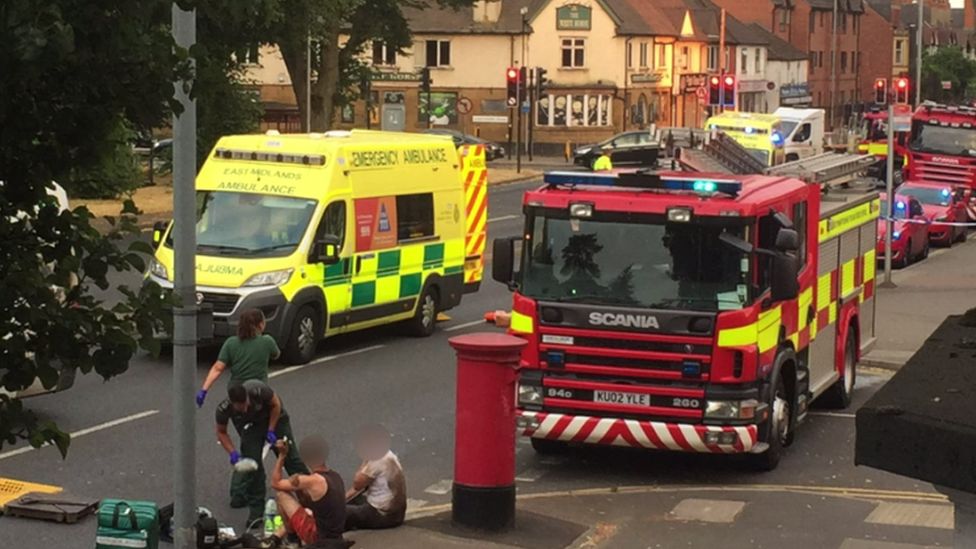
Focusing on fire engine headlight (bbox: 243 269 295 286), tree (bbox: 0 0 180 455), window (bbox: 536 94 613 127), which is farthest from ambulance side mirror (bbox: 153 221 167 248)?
window (bbox: 536 94 613 127)

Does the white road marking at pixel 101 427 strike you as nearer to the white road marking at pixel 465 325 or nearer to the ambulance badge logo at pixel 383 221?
the ambulance badge logo at pixel 383 221

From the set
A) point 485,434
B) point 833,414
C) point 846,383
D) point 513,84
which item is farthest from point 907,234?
point 513,84

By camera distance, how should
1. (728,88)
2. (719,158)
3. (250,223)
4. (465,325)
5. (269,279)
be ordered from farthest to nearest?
(728,88) < (465,325) < (250,223) < (269,279) < (719,158)

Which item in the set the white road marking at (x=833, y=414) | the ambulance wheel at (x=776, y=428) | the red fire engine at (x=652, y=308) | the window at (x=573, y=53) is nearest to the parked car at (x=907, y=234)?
the white road marking at (x=833, y=414)

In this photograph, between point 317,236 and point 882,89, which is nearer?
point 317,236

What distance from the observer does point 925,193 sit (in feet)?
137

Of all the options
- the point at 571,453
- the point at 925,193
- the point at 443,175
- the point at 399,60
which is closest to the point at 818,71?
the point at 399,60

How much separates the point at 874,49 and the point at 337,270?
4429 inches

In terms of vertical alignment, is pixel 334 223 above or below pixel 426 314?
above

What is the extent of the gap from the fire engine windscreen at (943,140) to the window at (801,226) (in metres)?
32.8

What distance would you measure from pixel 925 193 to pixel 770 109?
64441 mm

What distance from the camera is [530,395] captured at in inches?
563

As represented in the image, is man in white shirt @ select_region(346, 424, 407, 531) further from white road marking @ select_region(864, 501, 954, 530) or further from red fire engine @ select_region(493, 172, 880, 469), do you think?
white road marking @ select_region(864, 501, 954, 530)

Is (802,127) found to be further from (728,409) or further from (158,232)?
(728,409)
